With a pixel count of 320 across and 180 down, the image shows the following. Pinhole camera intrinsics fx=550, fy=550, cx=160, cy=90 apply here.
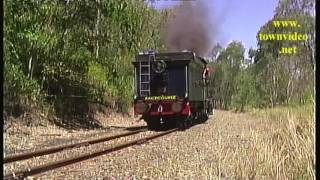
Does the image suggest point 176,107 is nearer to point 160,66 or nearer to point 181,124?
point 181,124

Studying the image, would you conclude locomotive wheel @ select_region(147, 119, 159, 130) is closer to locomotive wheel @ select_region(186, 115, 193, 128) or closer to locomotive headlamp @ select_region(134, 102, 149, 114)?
locomotive headlamp @ select_region(134, 102, 149, 114)

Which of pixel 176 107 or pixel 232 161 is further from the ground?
pixel 176 107

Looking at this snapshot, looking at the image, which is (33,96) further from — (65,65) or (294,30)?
Result: (294,30)

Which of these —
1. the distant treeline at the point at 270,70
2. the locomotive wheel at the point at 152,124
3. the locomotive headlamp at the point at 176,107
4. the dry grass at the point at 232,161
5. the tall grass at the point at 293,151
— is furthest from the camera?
the locomotive wheel at the point at 152,124

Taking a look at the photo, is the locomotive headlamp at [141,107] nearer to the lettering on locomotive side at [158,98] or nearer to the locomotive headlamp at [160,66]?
the lettering on locomotive side at [158,98]

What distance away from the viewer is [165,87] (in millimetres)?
19219

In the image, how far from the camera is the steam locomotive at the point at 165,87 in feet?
61.7

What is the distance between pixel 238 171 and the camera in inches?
268

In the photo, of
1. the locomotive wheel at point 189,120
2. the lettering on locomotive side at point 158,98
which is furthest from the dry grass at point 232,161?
the locomotive wheel at point 189,120

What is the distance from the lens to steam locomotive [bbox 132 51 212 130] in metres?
18.8

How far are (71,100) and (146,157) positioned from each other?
551 inches

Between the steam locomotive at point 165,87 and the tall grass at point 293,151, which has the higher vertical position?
the steam locomotive at point 165,87

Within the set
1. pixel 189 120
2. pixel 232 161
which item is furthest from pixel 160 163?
pixel 189 120

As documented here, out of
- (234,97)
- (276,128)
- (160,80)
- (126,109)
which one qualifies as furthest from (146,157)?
(234,97)
